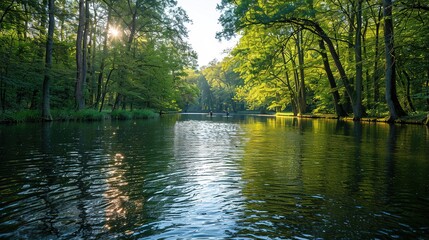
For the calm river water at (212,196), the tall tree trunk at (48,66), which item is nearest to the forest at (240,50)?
the tall tree trunk at (48,66)

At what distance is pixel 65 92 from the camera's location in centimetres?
2766

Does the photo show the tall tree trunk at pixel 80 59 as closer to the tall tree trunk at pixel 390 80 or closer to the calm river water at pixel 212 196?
the calm river water at pixel 212 196

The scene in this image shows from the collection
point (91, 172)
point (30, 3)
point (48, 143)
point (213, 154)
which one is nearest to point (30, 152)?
point (48, 143)

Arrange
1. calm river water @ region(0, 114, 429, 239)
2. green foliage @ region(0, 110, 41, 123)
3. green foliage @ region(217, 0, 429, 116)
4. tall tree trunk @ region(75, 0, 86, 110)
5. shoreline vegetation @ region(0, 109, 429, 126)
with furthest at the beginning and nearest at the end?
tall tree trunk @ region(75, 0, 86, 110) < green foliage @ region(217, 0, 429, 116) < shoreline vegetation @ region(0, 109, 429, 126) < green foliage @ region(0, 110, 41, 123) < calm river water @ region(0, 114, 429, 239)

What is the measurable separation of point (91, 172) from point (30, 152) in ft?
10.9

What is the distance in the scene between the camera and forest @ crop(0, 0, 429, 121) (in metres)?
19.5

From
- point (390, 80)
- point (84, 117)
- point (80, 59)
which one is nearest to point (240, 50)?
point (390, 80)

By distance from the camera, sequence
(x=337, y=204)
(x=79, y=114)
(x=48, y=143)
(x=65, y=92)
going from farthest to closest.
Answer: (x=65, y=92) → (x=79, y=114) → (x=48, y=143) → (x=337, y=204)

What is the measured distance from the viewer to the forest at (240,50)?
766 inches

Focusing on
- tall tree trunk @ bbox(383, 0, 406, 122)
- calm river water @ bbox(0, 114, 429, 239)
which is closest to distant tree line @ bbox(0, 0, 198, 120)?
calm river water @ bbox(0, 114, 429, 239)

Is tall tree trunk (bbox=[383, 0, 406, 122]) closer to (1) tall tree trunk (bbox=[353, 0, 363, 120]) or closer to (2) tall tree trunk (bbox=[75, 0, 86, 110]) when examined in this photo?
(1) tall tree trunk (bbox=[353, 0, 363, 120])

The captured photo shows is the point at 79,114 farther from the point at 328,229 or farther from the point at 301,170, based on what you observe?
the point at 328,229

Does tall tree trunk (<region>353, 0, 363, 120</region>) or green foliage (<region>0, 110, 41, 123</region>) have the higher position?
tall tree trunk (<region>353, 0, 363, 120</region>)

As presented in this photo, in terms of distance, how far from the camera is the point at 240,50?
28.6 metres
